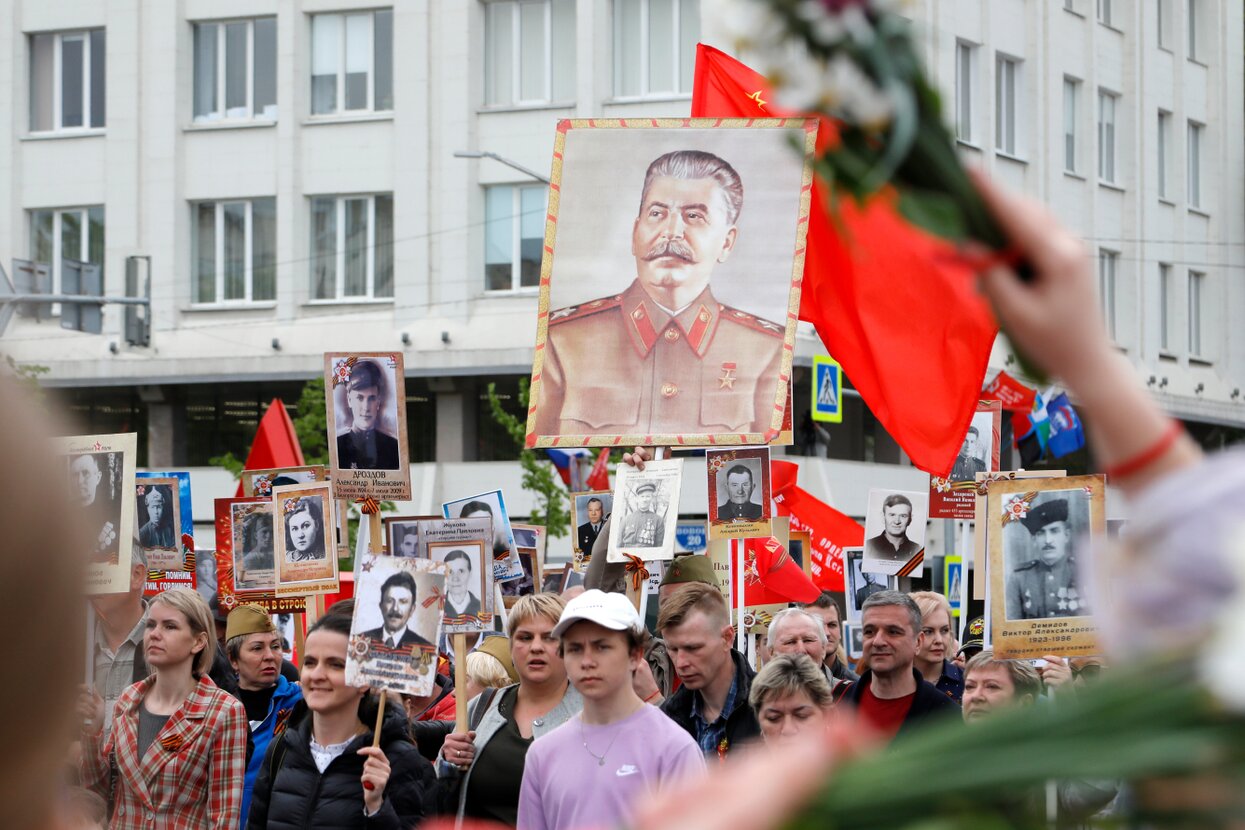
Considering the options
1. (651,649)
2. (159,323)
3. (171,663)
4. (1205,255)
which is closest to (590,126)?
(651,649)

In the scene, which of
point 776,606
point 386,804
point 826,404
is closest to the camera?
point 386,804

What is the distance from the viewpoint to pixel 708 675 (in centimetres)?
690

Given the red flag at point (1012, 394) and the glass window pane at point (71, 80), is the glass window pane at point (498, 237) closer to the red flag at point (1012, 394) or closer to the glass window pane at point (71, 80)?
the glass window pane at point (71, 80)

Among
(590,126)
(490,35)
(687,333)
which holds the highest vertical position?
(490,35)

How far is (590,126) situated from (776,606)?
5.09m

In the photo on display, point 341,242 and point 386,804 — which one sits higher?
point 341,242

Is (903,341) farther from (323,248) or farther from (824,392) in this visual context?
(323,248)

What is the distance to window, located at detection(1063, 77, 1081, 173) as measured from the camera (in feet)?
128

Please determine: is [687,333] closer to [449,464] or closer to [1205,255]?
[449,464]

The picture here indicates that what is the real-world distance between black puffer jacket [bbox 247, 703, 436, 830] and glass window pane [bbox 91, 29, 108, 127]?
30920mm

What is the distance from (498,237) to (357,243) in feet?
9.11

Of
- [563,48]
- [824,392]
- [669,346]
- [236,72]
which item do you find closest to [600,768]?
[669,346]

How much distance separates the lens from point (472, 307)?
111 ft

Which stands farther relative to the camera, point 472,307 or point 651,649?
point 472,307
